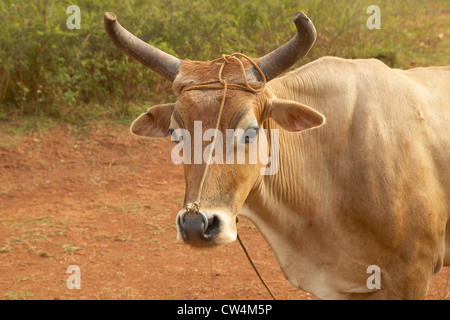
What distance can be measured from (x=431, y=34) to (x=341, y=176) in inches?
422

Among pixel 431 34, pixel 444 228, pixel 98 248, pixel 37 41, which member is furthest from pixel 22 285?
pixel 431 34

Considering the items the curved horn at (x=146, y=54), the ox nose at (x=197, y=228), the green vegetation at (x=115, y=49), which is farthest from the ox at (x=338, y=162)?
the green vegetation at (x=115, y=49)

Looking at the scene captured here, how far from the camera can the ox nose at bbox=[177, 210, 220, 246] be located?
3164 millimetres

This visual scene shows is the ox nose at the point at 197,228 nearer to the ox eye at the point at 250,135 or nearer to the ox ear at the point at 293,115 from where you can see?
the ox eye at the point at 250,135

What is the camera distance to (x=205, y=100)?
346 centimetres

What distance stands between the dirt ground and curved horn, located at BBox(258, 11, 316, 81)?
2.69 meters

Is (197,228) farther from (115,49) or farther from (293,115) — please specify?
(115,49)

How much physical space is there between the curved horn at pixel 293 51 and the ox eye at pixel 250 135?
40cm

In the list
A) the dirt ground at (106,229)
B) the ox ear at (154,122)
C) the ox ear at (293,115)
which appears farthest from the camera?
the dirt ground at (106,229)

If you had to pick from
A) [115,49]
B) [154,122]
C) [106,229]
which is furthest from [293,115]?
[115,49]

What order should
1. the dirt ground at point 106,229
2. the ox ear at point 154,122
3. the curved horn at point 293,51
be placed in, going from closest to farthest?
the curved horn at point 293,51
the ox ear at point 154,122
the dirt ground at point 106,229

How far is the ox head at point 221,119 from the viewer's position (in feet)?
10.7

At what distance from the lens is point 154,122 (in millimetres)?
4066

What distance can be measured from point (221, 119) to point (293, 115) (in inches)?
21.4
